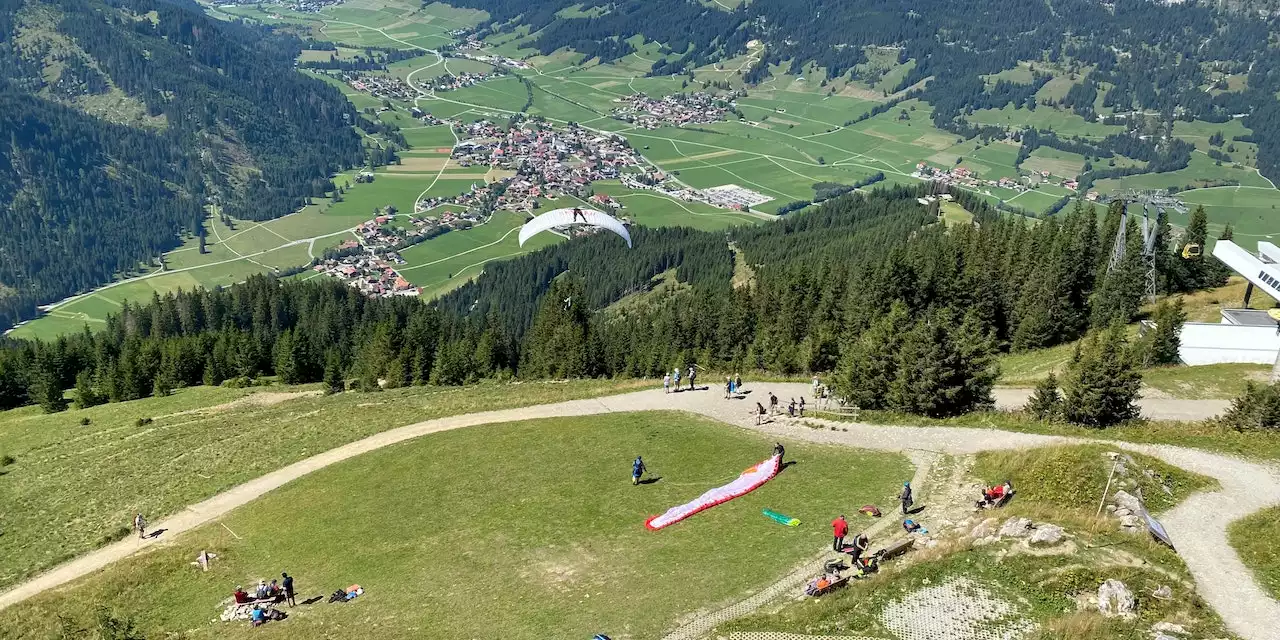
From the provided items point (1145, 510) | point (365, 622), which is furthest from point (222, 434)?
point (1145, 510)

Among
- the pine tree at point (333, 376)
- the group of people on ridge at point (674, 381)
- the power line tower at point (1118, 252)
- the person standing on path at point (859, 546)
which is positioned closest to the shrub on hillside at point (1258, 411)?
the person standing on path at point (859, 546)

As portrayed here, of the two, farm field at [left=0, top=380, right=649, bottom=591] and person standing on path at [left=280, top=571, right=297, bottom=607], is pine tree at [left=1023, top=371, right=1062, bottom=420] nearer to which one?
farm field at [left=0, top=380, right=649, bottom=591]

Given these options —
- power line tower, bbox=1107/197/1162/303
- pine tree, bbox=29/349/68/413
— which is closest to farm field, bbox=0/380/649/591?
pine tree, bbox=29/349/68/413

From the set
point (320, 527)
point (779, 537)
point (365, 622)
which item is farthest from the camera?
point (320, 527)

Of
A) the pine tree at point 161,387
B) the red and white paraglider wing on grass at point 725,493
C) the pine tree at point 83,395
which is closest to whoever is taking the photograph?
the red and white paraglider wing on grass at point 725,493

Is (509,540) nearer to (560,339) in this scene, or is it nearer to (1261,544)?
(1261,544)

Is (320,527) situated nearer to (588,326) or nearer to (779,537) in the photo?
(779,537)

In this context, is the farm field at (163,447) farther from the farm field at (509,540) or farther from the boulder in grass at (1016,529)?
the boulder in grass at (1016,529)
